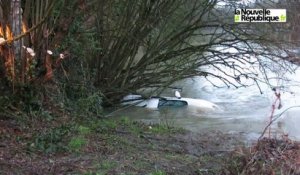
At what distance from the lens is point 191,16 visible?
15664 mm

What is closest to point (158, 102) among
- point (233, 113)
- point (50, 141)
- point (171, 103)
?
point (171, 103)

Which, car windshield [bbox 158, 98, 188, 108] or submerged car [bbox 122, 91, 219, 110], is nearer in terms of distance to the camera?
submerged car [bbox 122, 91, 219, 110]

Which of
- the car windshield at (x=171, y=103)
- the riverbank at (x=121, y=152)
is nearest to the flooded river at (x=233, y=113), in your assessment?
the car windshield at (x=171, y=103)

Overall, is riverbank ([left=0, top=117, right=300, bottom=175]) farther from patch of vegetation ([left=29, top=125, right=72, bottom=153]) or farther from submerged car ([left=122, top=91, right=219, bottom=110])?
submerged car ([left=122, top=91, right=219, bottom=110])

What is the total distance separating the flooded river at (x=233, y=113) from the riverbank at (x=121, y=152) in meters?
3.11

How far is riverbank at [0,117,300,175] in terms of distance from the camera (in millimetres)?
6055

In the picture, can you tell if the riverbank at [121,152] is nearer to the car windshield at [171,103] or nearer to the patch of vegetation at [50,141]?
the patch of vegetation at [50,141]

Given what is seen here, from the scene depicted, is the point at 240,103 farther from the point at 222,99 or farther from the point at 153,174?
the point at 153,174

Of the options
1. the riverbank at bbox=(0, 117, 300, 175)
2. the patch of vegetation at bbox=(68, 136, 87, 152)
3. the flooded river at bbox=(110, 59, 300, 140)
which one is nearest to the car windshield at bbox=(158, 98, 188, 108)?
the flooded river at bbox=(110, 59, 300, 140)

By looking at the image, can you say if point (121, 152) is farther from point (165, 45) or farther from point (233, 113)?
point (233, 113)

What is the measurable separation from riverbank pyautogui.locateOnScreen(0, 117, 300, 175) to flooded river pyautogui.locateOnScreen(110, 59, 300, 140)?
3.11 metres

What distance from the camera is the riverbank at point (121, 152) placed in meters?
6.05

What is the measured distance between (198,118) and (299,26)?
13.1 ft

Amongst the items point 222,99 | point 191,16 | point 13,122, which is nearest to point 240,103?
point 222,99
